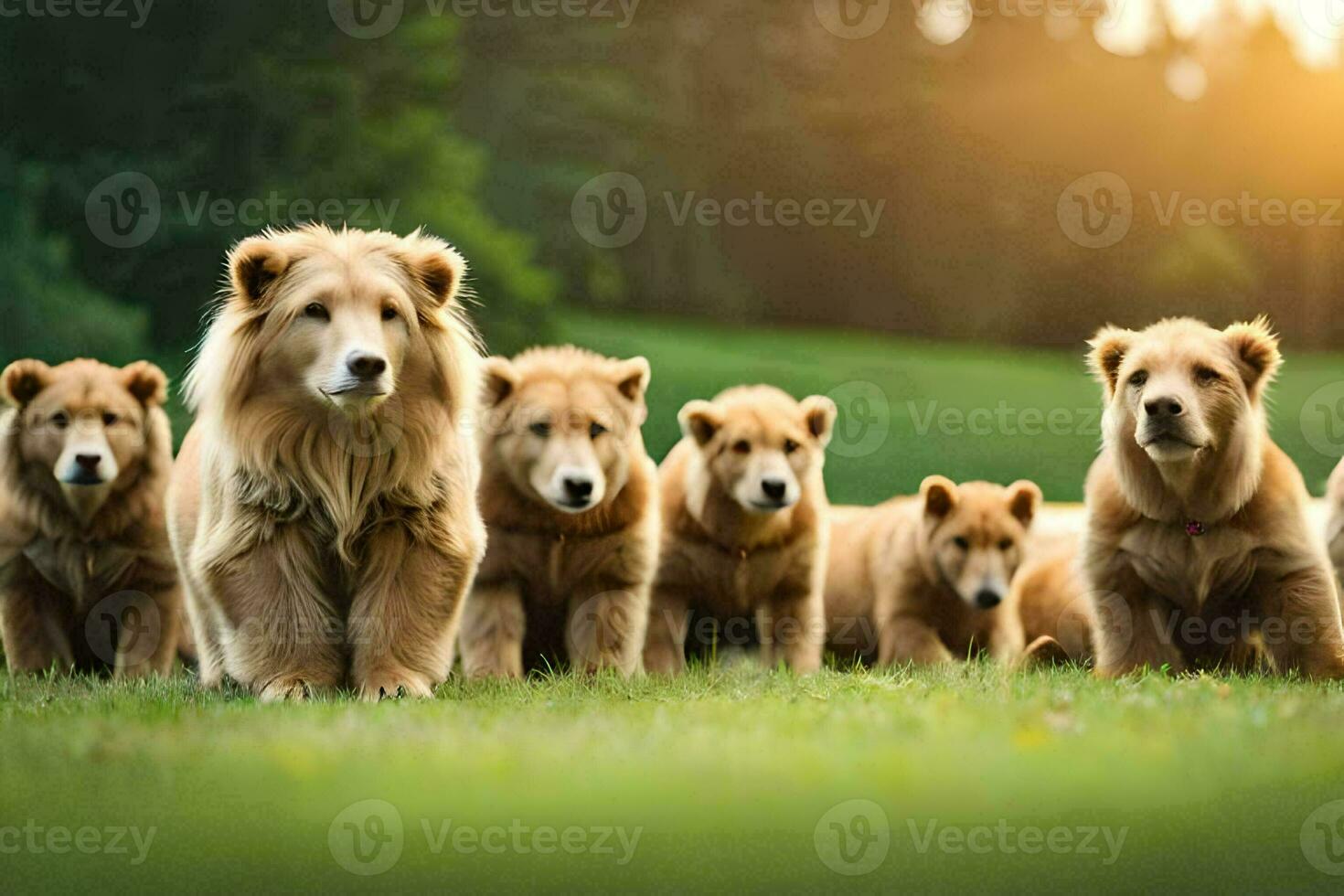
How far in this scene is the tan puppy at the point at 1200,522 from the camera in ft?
20.6

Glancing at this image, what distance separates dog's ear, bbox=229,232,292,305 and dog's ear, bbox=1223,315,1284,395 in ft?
12.9

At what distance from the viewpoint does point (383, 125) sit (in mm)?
13844

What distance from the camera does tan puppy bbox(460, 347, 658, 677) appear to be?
692 cm

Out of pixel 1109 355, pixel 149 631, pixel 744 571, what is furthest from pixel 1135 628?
pixel 149 631

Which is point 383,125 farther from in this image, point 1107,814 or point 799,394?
point 1107,814

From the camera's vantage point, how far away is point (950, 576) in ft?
26.0

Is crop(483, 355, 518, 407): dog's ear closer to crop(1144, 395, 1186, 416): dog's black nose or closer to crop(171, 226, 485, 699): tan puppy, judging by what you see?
crop(171, 226, 485, 699): tan puppy

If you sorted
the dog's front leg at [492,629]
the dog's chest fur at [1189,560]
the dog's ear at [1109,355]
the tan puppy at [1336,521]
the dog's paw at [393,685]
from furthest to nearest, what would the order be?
1. the tan puppy at [1336,521]
2. the dog's front leg at [492,629]
3. the dog's ear at [1109,355]
4. the dog's chest fur at [1189,560]
5. the dog's paw at [393,685]

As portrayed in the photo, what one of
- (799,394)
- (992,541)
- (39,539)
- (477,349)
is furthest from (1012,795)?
(799,394)

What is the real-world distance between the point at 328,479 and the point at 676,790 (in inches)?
92.5

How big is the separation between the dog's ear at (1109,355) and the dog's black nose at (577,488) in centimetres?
228

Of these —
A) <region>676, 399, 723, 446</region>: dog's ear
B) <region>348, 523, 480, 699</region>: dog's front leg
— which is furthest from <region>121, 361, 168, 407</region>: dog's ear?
<region>676, 399, 723, 446</region>: dog's ear

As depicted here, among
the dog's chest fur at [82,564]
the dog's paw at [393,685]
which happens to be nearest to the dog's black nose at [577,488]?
the dog's paw at [393,685]

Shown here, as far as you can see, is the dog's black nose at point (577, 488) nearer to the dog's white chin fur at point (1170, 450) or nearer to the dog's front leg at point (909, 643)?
the dog's front leg at point (909, 643)
